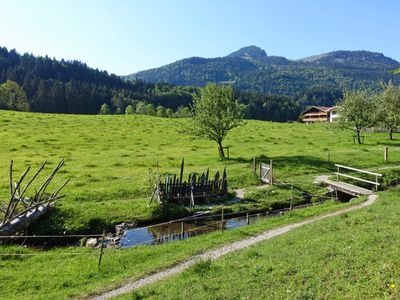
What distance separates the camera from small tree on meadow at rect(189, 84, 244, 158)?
4612cm

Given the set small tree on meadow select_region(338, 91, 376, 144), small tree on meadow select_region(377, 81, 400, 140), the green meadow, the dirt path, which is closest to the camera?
the green meadow

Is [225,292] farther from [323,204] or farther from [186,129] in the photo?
[186,129]

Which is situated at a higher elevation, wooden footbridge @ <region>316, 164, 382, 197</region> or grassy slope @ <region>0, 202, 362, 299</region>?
wooden footbridge @ <region>316, 164, 382, 197</region>

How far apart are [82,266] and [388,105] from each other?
6289cm

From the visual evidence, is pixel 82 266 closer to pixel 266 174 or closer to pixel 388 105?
pixel 266 174

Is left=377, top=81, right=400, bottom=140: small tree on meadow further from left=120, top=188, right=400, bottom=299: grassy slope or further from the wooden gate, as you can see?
left=120, top=188, right=400, bottom=299: grassy slope

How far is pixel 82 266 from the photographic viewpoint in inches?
740

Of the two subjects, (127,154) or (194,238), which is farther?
(127,154)

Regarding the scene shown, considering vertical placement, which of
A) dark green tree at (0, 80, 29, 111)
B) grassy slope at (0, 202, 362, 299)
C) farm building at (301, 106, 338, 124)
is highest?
dark green tree at (0, 80, 29, 111)

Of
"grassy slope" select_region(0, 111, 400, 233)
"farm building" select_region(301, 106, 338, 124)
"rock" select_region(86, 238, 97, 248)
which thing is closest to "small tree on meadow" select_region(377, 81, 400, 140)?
"grassy slope" select_region(0, 111, 400, 233)

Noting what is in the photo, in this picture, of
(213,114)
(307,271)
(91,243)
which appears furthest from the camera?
(213,114)

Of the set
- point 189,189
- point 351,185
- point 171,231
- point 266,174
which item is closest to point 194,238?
point 171,231

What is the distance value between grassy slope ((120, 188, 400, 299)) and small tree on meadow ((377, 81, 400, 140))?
50014mm

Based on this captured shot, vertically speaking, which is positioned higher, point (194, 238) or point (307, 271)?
point (307, 271)
